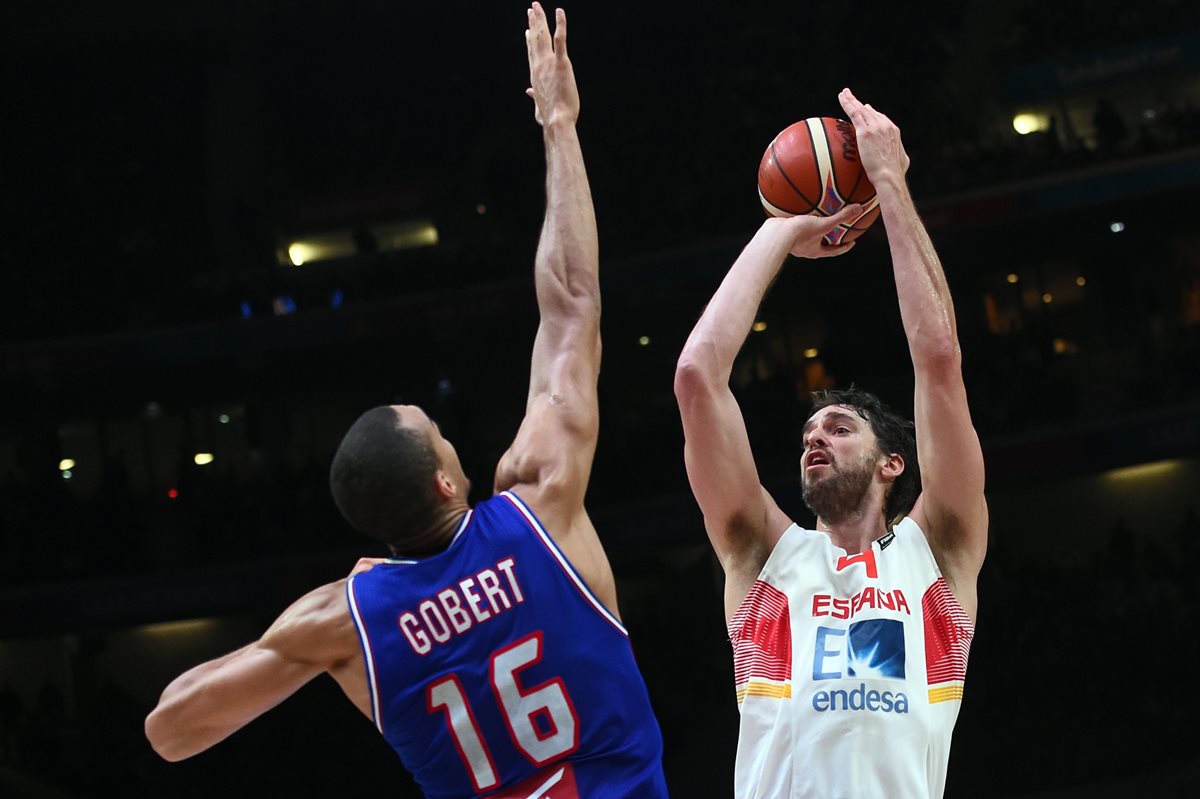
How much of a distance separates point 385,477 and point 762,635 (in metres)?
1.18

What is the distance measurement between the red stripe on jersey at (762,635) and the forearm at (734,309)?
0.52m

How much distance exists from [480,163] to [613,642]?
58.9 ft

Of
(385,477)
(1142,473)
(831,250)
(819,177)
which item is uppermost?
(819,177)

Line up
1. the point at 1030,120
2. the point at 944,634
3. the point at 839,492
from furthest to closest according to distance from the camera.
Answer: the point at 1030,120 < the point at 839,492 < the point at 944,634

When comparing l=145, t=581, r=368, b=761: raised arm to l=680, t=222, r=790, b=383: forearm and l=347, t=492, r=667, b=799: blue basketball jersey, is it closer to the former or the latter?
l=347, t=492, r=667, b=799: blue basketball jersey

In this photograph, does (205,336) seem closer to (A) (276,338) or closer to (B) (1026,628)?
(A) (276,338)

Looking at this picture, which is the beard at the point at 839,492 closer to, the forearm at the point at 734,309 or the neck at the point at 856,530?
the neck at the point at 856,530

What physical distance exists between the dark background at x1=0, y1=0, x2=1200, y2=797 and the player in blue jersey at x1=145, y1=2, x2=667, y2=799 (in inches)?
410

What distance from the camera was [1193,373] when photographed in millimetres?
14836

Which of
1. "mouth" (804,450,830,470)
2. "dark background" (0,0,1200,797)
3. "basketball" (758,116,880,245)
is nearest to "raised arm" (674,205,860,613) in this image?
"mouth" (804,450,830,470)

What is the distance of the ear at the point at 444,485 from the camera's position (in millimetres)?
2346

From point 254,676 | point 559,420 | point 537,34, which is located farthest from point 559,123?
point 254,676

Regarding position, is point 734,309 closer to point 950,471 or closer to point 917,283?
point 917,283

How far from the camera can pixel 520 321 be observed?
55.0ft
